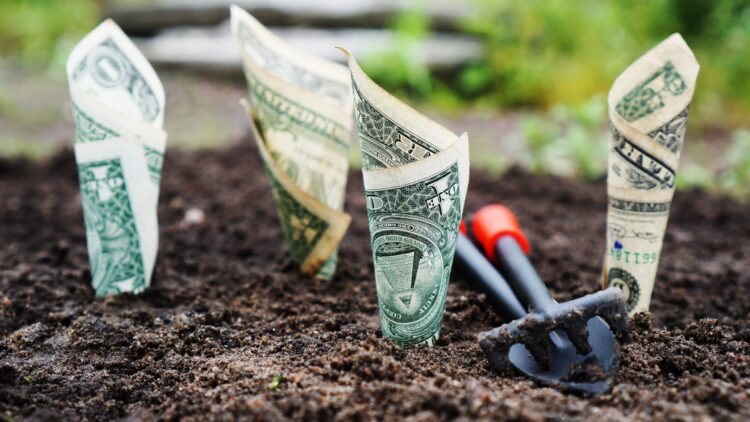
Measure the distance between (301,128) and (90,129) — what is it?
0.62 m

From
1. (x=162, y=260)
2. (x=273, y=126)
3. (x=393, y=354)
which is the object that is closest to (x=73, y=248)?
(x=162, y=260)

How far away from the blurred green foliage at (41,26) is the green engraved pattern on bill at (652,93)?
563 centimetres

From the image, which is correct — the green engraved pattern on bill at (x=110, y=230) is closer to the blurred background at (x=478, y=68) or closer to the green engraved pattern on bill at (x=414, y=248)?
the green engraved pattern on bill at (x=414, y=248)

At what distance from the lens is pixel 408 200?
1.61 m

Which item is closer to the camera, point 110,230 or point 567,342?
point 567,342

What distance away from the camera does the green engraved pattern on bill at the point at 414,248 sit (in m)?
1.61

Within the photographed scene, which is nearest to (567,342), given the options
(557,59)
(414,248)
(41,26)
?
(414,248)

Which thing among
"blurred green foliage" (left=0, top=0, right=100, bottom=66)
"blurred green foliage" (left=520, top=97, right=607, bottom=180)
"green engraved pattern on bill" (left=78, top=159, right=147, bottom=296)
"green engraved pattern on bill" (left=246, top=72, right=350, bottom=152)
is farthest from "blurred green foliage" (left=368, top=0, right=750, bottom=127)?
"green engraved pattern on bill" (left=78, top=159, right=147, bottom=296)

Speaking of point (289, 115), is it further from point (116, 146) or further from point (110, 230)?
point (110, 230)

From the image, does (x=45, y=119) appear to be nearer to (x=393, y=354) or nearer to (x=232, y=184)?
(x=232, y=184)

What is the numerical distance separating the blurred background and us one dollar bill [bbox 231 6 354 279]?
1.77 m

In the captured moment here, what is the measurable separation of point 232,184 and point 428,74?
256 centimetres

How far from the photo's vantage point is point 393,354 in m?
1.72

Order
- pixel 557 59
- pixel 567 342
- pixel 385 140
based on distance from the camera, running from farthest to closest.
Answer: pixel 557 59
pixel 567 342
pixel 385 140
